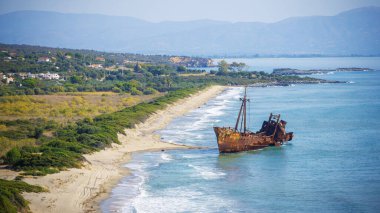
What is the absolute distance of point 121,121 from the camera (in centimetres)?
6362

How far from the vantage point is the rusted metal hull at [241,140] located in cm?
4985

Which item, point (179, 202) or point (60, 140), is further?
point (60, 140)

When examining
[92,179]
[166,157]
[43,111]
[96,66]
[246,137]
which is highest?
[96,66]

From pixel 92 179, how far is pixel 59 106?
48.1 m

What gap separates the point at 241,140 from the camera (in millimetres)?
51375

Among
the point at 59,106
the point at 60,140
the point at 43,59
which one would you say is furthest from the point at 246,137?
the point at 43,59

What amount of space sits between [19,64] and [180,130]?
308ft

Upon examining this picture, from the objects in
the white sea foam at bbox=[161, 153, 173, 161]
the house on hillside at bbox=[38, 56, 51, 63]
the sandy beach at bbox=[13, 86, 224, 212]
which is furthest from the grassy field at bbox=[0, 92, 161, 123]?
the house on hillside at bbox=[38, 56, 51, 63]

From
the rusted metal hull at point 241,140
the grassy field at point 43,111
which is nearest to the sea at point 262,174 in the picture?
the rusted metal hull at point 241,140

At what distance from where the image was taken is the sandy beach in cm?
3206

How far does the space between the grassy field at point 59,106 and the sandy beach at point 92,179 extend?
15549mm

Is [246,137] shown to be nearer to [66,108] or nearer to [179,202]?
[179,202]

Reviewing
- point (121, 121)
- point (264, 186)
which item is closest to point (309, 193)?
point (264, 186)

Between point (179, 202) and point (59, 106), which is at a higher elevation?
point (179, 202)
